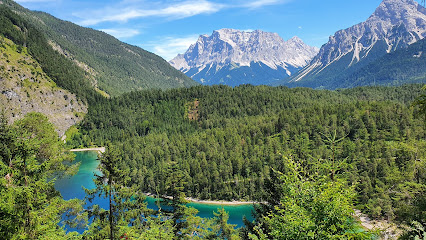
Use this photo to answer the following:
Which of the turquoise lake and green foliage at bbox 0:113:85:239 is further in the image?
the turquoise lake

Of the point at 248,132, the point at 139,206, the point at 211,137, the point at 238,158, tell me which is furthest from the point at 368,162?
the point at 139,206

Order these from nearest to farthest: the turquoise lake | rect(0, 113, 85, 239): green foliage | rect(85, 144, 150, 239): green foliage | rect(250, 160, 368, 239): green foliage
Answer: rect(250, 160, 368, 239): green foliage → rect(0, 113, 85, 239): green foliage → rect(85, 144, 150, 239): green foliage → the turquoise lake

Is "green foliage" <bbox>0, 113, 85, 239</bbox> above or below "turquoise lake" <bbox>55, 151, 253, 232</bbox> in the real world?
above

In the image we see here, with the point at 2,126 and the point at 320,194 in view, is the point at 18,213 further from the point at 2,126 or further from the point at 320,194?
the point at 320,194

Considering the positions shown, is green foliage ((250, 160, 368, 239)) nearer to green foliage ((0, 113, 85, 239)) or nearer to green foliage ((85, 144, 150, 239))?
green foliage ((0, 113, 85, 239))

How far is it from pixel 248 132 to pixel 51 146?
137m

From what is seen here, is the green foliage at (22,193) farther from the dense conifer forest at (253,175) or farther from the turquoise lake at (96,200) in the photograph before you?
the turquoise lake at (96,200)

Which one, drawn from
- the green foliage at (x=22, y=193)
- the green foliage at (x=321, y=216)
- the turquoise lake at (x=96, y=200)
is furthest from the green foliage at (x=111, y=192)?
the turquoise lake at (x=96, y=200)

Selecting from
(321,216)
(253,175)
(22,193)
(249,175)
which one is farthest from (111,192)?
(249,175)

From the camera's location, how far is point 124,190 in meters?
25.7

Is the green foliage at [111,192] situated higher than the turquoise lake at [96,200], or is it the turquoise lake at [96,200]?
the green foliage at [111,192]

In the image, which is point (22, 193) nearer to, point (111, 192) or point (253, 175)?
point (111, 192)

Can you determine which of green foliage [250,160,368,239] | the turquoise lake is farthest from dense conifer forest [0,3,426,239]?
the turquoise lake

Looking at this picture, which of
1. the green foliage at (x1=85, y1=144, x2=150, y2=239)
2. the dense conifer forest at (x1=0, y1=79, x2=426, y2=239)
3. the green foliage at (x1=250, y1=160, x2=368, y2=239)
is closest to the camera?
the green foliage at (x1=250, y1=160, x2=368, y2=239)
